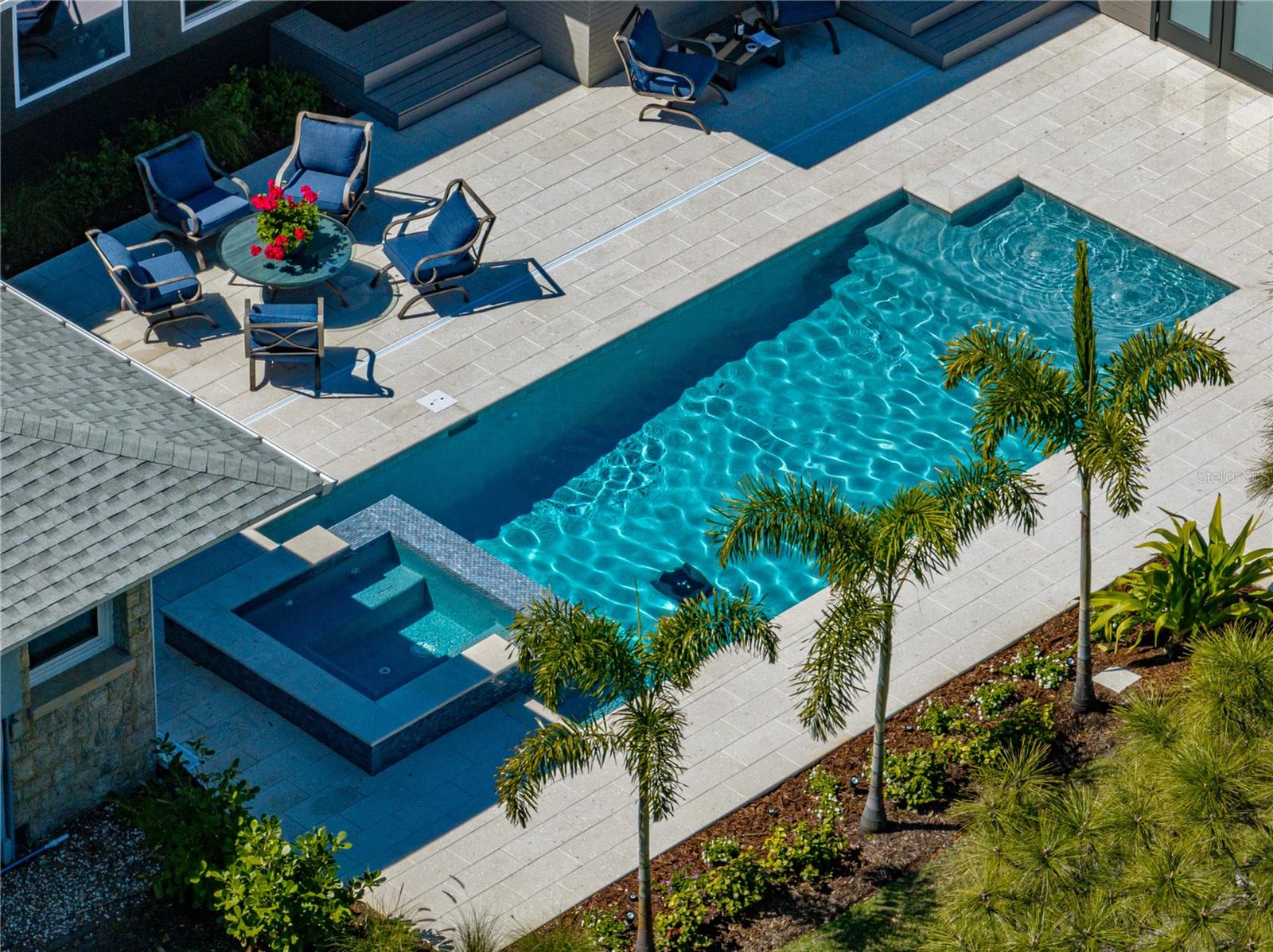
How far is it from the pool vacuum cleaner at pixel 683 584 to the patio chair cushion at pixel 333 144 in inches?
254

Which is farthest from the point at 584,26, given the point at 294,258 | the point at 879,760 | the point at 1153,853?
the point at 1153,853

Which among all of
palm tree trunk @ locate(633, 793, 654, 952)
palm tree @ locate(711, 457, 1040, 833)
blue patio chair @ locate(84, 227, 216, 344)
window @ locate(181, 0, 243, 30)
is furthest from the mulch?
window @ locate(181, 0, 243, 30)

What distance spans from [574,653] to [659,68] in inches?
488

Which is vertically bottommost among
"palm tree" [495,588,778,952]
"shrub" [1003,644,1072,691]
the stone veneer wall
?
"shrub" [1003,644,1072,691]

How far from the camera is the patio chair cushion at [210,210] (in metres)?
22.4

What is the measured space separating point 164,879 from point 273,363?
695cm

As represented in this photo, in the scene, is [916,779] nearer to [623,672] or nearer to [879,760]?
[879,760]

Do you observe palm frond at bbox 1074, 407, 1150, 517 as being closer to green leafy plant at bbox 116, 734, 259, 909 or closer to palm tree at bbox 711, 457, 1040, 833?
palm tree at bbox 711, 457, 1040, 833

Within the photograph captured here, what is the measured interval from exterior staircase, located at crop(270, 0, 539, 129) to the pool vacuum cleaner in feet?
25.2

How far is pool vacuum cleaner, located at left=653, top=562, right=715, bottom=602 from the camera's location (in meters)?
19.3

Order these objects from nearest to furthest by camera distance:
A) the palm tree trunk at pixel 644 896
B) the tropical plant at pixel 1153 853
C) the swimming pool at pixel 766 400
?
the tropical plant at pixel 1153 853 < the palm tree trunk at pixel 644 896 < the swimming pool at pixel 766 400

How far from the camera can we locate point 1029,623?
1845 centimetres

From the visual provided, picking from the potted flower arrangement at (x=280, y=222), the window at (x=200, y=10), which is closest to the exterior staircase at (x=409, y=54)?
the window at (x=200, y=10)

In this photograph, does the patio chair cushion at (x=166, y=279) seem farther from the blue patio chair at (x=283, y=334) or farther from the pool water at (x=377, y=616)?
the pool water at (x=377, y=616)
